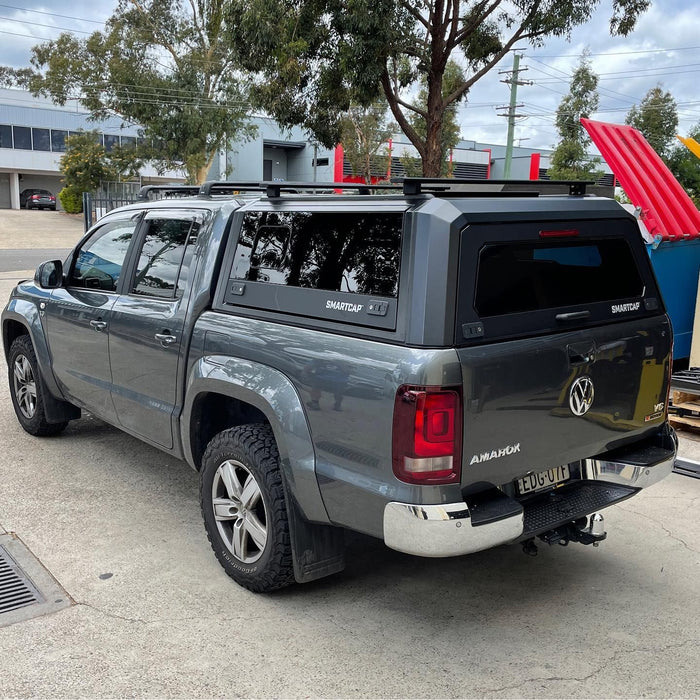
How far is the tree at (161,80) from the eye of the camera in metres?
35.2

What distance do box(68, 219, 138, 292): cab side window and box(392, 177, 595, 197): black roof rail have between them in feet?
7.38

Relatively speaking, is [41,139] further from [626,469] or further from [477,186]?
[626,469]

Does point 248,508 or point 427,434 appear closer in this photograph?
point 427,434

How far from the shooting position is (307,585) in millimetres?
3838

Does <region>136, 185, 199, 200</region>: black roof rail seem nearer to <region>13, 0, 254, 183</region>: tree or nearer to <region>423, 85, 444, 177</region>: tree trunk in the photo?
<region>423, 85, 444, 177</region>: tree trunk

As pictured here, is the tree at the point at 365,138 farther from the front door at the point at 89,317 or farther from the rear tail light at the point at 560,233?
the rear tail light at the point at 560,233

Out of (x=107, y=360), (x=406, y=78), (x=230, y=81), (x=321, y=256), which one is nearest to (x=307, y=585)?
(x=321, y=256)

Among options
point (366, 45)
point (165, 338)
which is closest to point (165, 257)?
point (165, 338)

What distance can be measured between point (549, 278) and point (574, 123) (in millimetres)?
36818

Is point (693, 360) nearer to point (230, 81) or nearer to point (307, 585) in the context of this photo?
point (307, 585)

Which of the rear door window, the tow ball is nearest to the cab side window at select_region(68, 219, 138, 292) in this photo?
the rear door window

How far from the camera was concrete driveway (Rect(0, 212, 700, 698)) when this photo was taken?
3.04 meters

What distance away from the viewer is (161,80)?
35.2 m

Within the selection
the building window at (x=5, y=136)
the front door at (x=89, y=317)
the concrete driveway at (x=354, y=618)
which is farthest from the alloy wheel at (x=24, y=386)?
the building window at (x=5, y=136)
